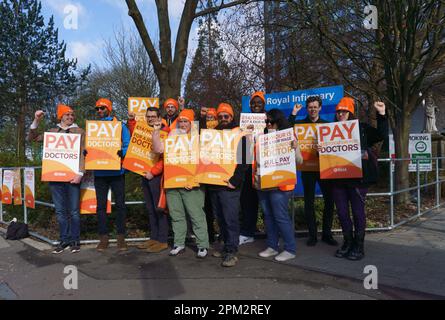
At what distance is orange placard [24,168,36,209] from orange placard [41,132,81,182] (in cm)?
145

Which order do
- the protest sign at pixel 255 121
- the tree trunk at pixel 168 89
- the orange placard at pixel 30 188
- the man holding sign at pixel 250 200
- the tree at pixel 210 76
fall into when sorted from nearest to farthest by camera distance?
the protest sign at pixel 255 121 → the man holding sign at pixel 250 200 → the orange placard at pixel 30 188 → the tree trunk at pixel 168 89 → the tree at pixel 210 76

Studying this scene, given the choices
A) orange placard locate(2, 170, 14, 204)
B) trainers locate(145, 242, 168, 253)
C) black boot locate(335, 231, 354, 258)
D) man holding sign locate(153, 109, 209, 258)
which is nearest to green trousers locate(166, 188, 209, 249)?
man holding sign locate(153, 109, 209, 258)

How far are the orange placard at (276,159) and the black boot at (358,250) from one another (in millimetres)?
1146

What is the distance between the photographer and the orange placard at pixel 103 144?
18.8 feet

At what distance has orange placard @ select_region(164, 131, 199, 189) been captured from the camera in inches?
211

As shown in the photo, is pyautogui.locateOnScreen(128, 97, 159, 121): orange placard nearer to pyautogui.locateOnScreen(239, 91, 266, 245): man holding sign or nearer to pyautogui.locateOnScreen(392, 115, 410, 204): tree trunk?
pyautogui.locateOnScreen(239, 91, 266, 245): man holding sign

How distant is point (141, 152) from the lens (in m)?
5.78

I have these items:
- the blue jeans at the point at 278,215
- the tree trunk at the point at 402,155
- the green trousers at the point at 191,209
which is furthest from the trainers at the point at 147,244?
the tree trunk at the point at 402,155

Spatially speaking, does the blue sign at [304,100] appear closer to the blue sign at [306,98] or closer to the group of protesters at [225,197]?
the blue sign at [306,98]

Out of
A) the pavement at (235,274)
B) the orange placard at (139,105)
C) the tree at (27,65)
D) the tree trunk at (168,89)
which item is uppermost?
the tree at (27,65)

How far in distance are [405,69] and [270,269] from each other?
6.11 meters

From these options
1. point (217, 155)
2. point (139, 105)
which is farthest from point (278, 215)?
point (139, 105)
